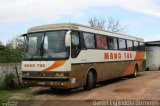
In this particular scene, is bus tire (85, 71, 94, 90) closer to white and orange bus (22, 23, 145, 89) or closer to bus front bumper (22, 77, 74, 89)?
white and orange bus (22, 23, 145, 89)

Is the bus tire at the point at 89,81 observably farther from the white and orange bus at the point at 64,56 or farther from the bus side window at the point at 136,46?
the bus side window at the point at 136,46

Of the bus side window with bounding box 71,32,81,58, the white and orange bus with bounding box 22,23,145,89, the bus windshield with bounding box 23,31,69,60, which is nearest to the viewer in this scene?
the white and orange bus with bounding box 22,23,145,89

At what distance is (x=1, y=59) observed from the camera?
1841cm

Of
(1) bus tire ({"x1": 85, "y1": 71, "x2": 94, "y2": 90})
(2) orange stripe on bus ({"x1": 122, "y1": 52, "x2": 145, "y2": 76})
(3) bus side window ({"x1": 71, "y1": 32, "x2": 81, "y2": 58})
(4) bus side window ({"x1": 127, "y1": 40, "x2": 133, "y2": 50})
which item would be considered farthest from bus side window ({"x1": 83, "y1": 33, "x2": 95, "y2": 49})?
(4) bus side window ({"x1": 127, "y1": 40, "x2": 133, "y2": 50})

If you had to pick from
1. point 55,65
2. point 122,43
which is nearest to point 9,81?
point 55,65

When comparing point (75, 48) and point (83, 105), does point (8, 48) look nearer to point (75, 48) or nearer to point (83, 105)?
point (75, 48)

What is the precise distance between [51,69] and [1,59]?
4714mm

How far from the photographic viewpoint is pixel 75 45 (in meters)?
15.3

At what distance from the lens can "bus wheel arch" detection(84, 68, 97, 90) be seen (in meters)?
16.5

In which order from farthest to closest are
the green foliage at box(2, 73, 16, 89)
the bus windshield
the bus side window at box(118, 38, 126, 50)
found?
the bus side window at box(118, 38, 126, 50) < the green foliage at box(2, 73, 16, 89) < the bus windshield

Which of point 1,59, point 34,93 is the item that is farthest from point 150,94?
point 1,59

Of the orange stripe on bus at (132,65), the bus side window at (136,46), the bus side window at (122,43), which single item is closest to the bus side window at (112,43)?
the bus side window at (122,43)

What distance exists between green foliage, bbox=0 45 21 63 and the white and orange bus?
3.15 m

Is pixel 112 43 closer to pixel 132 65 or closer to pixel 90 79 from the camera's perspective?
pixel 90 79
